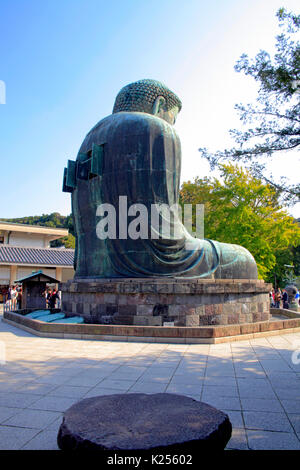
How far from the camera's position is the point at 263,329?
8.21 metres

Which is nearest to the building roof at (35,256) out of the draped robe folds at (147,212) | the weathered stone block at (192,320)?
the draped robe folds at (147,212)

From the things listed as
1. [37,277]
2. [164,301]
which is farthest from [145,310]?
[37,277]

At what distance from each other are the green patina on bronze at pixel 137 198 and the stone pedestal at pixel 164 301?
1.75 feet

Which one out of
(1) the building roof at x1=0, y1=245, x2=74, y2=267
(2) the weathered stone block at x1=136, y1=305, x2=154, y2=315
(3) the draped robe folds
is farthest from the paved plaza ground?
(1) the building roof at x1=0, y1=245, x2=74, y2=267

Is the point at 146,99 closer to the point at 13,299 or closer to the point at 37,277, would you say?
the point at 37,277

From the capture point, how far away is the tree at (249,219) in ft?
61.8

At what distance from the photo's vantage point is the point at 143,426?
7.39 ft

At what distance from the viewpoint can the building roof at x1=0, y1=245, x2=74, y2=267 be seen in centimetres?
2320

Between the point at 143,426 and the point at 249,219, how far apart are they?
17.7 metres

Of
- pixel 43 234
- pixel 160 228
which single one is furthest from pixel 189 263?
pixel 43 234

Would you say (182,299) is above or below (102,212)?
below
